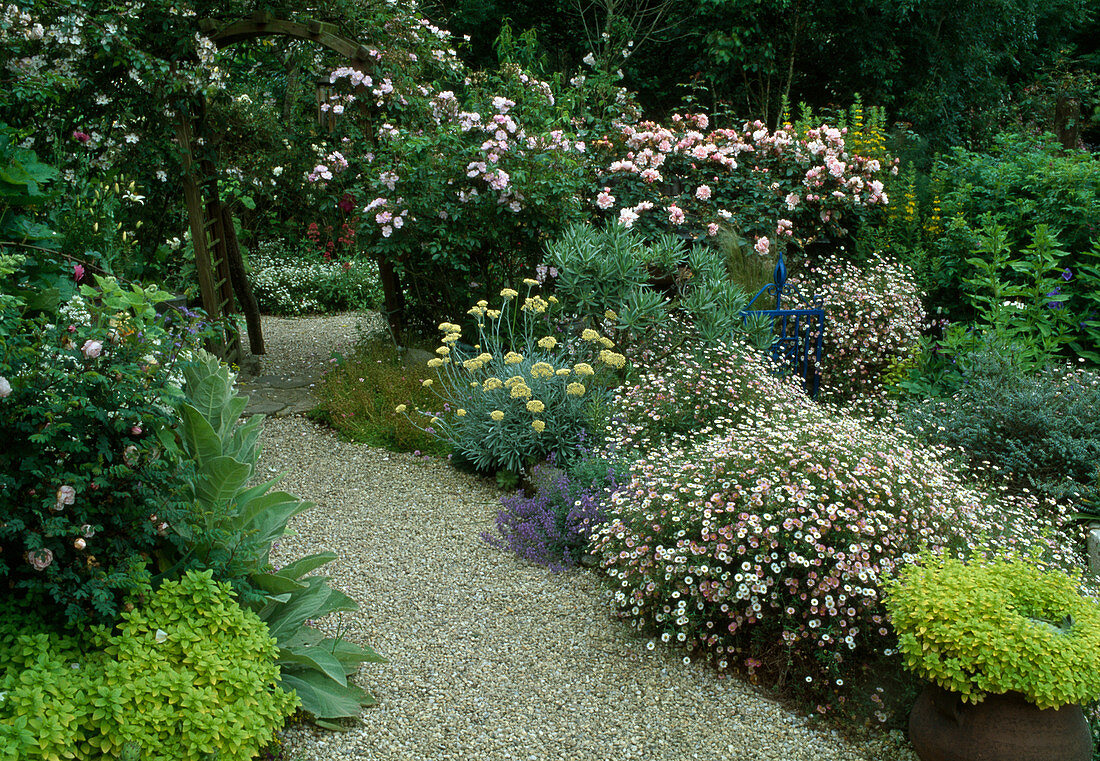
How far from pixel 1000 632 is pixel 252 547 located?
2131mm

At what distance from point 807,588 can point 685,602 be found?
0.42 m

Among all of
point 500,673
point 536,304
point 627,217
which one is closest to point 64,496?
point 500,673

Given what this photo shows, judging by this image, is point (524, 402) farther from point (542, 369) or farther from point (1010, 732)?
point (1010, 732)

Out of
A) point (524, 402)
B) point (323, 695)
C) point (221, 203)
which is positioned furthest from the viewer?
point (221, 203)

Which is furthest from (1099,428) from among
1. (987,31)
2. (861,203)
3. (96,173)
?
(987,31)

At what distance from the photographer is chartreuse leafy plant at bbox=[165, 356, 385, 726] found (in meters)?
2.41

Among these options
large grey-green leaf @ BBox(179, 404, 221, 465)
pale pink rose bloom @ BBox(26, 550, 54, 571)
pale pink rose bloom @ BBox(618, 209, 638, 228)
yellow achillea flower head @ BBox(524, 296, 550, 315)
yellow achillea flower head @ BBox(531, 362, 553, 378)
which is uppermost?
pale pink rose bloom @ BBox(618, 209, 638, 228)

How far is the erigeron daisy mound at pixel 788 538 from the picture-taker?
2744 mm

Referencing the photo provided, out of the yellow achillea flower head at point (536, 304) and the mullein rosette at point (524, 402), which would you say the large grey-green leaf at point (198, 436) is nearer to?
the mullein rosette at point (524, 402)

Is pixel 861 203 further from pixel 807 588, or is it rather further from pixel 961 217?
pixel 807 588

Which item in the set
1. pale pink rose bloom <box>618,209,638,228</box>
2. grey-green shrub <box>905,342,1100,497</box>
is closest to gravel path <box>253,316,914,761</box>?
grey-green shrub <box>905,342,1100,497</box>

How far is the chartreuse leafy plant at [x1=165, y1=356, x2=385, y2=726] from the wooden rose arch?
3288 mm

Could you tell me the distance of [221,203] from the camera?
6715 mm

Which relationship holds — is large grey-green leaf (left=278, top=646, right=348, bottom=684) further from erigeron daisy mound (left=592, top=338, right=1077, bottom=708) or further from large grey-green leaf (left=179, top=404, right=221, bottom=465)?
erigeron daisy mound (left=592, top=338, right=1077, bottom=708)
